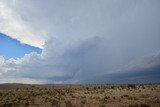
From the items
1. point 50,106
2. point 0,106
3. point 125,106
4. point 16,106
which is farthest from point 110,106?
point 0,106

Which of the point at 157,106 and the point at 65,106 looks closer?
the point at 157,106

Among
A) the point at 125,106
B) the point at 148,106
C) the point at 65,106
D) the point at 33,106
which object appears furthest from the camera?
the point at 33,106

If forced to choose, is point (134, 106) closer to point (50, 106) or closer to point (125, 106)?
point (125, 106)

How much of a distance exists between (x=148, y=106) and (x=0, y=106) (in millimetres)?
20026

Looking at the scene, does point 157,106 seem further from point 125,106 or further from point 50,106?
point 50,106

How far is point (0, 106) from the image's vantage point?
38.1m

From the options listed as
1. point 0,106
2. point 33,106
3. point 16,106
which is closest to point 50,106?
point 33,106

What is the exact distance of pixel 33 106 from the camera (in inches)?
1431

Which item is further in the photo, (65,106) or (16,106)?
(16,106)

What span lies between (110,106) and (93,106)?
207cm

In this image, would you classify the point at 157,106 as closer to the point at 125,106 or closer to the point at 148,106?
the point at 148,106

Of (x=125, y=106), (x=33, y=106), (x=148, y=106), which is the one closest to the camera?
(x=148, y=106)

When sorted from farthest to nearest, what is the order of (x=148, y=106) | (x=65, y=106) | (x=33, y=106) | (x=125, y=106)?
(x=33, y=106) → (x=65, y=106) → (x=125, y=106) → (x=148, y=106)

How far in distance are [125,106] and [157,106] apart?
11.5 ft
